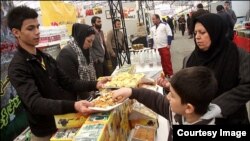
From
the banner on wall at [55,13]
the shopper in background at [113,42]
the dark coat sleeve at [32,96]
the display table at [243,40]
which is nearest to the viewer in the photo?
the dark coat sleeve at [32,96]

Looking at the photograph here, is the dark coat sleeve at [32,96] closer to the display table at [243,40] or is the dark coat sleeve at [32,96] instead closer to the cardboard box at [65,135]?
the cardboard box at [65,135]

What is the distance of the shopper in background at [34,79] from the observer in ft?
5.94

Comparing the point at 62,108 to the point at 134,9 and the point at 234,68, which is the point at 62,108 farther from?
the point at 134,9

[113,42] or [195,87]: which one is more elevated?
[195,87]

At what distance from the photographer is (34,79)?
2004 mm

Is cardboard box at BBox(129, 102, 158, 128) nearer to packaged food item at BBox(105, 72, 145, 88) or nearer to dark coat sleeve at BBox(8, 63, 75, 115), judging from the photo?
packaged food item at BBox(105, 72, 145, 88)

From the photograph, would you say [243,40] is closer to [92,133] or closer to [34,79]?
[34,79]

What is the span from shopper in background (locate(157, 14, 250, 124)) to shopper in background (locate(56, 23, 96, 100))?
44.1 inches

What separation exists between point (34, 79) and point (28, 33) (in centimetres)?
33

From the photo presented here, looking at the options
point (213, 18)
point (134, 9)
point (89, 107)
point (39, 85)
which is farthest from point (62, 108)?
point (134, 9)

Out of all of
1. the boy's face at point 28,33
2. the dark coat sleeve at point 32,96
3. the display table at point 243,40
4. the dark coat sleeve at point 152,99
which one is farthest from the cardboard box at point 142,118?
the display table at point 243,40

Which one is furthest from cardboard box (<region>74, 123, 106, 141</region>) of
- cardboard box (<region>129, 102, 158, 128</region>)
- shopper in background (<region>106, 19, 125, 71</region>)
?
shopper in background (<region>106, 19, 125, 71</region>)

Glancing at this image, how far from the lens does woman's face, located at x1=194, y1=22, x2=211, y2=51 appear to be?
7.00ft

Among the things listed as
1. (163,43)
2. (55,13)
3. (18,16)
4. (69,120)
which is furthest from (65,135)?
(163,43)
